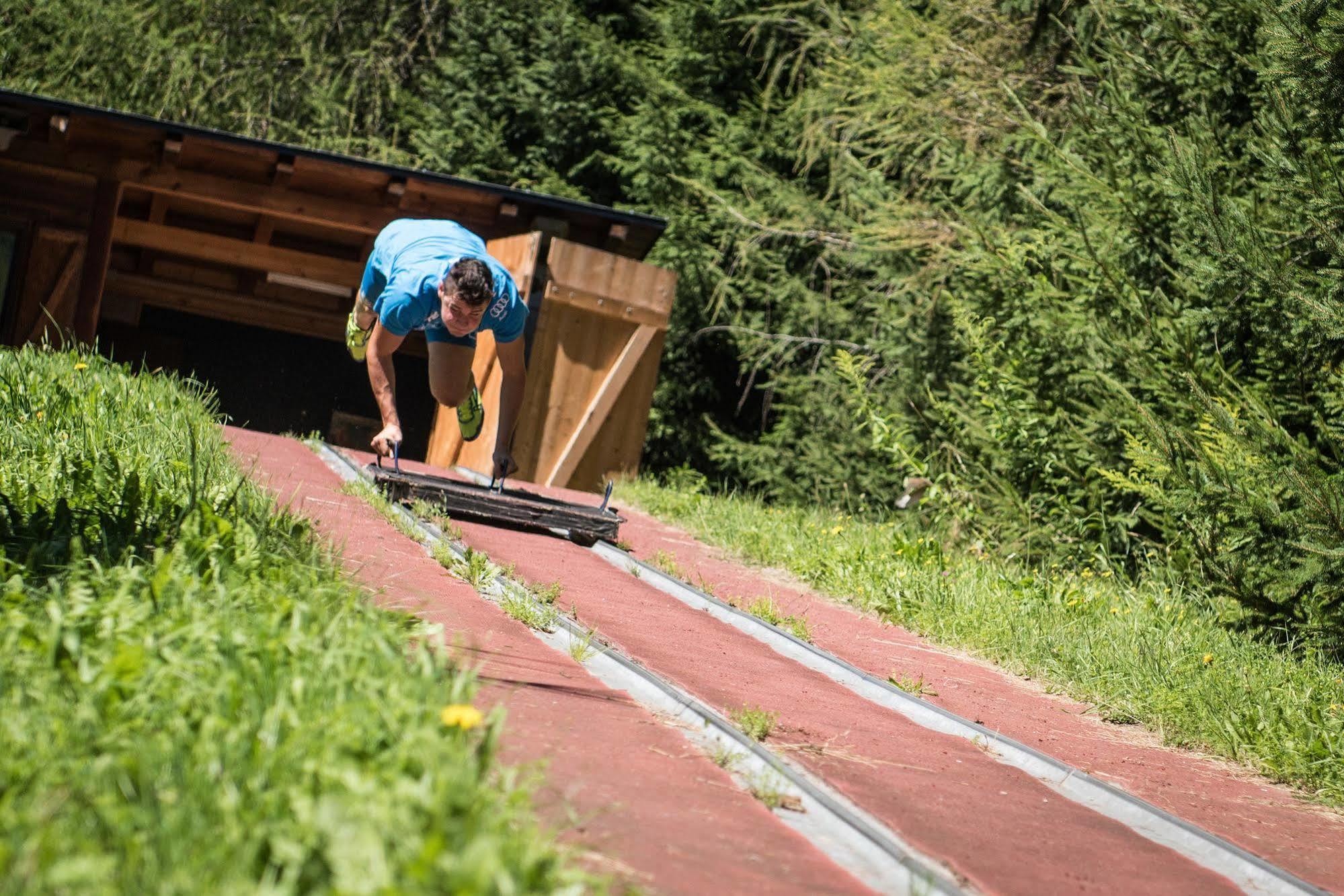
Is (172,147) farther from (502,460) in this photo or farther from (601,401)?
(502,460)

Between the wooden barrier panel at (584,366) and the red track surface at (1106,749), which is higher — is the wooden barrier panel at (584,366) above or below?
above

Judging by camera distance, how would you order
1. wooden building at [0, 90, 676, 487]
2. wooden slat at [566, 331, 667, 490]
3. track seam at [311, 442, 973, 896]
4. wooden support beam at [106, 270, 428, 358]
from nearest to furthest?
track seam at [311, 442, 973, 896] → wooden building at [0, 90, 676, 487] → wooden slat at [566, 331, 667, 490] → wooden support beam at [106, 270, 428, 358]

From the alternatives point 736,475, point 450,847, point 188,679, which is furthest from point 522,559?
point 736,475

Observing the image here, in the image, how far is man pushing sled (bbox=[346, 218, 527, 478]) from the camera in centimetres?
708

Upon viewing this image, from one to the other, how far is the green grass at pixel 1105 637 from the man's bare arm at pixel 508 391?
6.44 feet

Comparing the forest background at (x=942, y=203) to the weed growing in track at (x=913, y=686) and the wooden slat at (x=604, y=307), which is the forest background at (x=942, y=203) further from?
the wooden slat at (x=604, y=307)

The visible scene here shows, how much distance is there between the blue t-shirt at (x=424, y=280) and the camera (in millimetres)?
7312

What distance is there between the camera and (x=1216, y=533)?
25.1ft

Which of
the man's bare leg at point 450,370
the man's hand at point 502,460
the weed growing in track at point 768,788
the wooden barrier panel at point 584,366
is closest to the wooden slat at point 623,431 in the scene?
the wooden barrier panel at point 584,366

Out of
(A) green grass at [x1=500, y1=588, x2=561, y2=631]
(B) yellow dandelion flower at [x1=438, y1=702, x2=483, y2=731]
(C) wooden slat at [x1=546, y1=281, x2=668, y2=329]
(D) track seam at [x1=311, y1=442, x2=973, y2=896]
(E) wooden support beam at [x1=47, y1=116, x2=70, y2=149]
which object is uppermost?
(E) wooden support beam at [x1=47, y1=116, x2=70, y2=149]

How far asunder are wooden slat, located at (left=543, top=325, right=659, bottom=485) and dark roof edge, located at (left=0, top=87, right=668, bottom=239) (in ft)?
4.58

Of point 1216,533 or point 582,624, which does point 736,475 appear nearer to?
point 1216,533

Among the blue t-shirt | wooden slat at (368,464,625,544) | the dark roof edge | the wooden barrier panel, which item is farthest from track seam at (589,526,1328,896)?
the dark roof edge

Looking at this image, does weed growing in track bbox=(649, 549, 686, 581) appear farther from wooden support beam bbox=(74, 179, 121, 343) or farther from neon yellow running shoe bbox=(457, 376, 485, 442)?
wooden support beam bbox=(74, 179, 121, 343)
